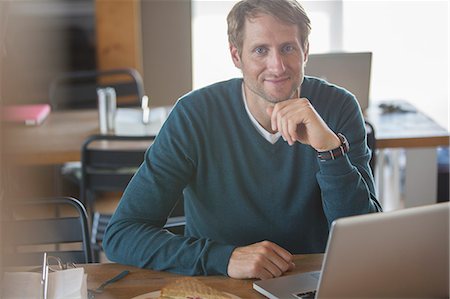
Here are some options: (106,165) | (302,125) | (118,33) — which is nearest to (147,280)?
(302,125)

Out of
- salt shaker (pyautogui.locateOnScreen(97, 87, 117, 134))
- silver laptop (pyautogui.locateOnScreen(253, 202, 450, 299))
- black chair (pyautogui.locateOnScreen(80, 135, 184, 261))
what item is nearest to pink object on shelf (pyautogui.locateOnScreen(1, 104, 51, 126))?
salt shaker (pyautogui.locateOnScreen(97, 87, 117, 134))

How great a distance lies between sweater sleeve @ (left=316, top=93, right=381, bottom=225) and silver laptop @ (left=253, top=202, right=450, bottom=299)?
1.09ft

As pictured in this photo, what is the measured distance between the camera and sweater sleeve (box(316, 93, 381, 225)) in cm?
157

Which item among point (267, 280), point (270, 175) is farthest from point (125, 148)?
point (267, 280)

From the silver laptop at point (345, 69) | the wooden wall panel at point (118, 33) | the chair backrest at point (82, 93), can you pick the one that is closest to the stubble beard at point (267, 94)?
the silver laptop at point (345, 69)

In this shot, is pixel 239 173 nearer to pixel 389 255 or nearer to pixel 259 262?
pixel 259 262

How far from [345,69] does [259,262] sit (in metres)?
1.29

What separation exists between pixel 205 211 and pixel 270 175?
159 millimetres

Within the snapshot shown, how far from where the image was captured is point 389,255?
3.96 ft

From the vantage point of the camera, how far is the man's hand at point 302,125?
151 centimetres

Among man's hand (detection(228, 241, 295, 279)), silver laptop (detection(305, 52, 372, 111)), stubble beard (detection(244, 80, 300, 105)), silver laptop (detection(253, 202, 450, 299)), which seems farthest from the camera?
silver laptop (detection(305, 52, 372, 111))

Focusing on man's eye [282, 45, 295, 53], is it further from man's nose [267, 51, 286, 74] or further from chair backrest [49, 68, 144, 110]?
chair backrest [49, 68, 144, 110]

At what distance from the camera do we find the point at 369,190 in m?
1.67

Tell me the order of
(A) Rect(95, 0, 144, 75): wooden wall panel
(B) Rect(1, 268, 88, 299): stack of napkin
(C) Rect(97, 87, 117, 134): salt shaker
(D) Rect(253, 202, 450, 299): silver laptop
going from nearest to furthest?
(D) Rect(253, 202, 450, 299): silver laptop
(B) Rect(1, 268, 88, 299): stack of napkin
(C) Rect(97, 87, 117, 134): salt shaker
(A) Rect(95, 0, 144, 75): wooden wall panel
